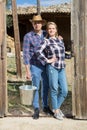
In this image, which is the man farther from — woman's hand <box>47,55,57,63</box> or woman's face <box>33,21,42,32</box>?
woman's hand <box>47,55,57,63</box>

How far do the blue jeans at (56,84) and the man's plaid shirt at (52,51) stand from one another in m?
0.09

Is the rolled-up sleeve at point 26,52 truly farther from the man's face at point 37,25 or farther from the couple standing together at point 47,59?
the man's face at point 37,25

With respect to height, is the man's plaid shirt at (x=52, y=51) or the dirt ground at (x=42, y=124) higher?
the man's plaid shirt at (x=52, y=51)

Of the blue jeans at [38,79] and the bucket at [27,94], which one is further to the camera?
the blue jeans at [38,79]

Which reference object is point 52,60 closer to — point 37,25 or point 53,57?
point 53,57

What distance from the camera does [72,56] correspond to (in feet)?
18.2

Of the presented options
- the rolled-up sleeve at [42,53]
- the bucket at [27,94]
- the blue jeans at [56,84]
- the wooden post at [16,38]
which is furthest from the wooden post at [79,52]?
the wooden post at [16,38]

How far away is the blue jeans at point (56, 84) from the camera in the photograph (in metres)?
5.53

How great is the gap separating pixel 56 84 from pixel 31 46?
676 mm

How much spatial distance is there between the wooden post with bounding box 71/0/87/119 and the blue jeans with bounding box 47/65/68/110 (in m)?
0.16

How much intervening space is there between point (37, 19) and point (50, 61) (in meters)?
0.64

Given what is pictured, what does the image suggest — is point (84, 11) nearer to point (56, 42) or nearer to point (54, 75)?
point (56, 42)

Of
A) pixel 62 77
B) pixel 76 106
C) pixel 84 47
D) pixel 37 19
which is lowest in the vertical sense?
pixel 76 106

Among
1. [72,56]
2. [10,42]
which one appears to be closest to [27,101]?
[72,56]
